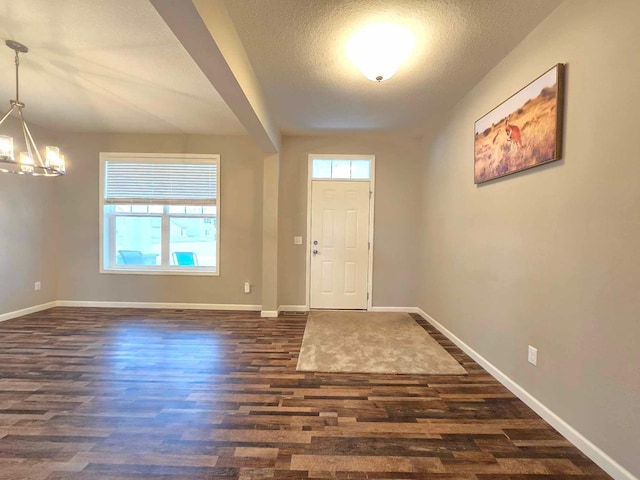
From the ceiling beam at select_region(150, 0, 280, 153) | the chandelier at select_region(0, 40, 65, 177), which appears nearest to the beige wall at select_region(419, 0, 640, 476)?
the ceiling beam at select_region(150, 0, 280, 153)

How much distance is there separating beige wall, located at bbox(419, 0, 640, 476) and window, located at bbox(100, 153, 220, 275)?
3669 mm

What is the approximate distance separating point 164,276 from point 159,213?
3.16 ft

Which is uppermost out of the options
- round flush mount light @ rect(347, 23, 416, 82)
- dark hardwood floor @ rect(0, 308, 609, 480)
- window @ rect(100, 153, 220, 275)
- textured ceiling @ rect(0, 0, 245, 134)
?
textured ceiling @ rect(0, 0, 245, 134)

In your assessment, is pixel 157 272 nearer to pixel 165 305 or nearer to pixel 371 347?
pixel 165 305

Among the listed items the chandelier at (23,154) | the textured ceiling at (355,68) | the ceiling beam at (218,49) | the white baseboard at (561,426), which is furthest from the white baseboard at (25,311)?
the white baseboard at (561,426)

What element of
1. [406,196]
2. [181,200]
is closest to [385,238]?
[406,196]

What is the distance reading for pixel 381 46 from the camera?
2.03 m

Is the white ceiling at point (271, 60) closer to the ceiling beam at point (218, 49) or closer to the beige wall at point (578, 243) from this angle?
the ceiling beam at point (218, 49)

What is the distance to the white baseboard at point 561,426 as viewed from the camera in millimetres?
1446

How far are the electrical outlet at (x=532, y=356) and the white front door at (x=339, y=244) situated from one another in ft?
8.34

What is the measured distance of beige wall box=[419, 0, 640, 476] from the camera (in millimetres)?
1410

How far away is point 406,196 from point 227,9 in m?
3.32

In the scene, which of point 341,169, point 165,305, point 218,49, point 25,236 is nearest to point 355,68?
point 218,49

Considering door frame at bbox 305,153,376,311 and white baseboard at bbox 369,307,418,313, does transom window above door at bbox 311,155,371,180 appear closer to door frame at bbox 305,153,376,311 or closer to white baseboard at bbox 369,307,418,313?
door frame at bbox 305,153,376,311
